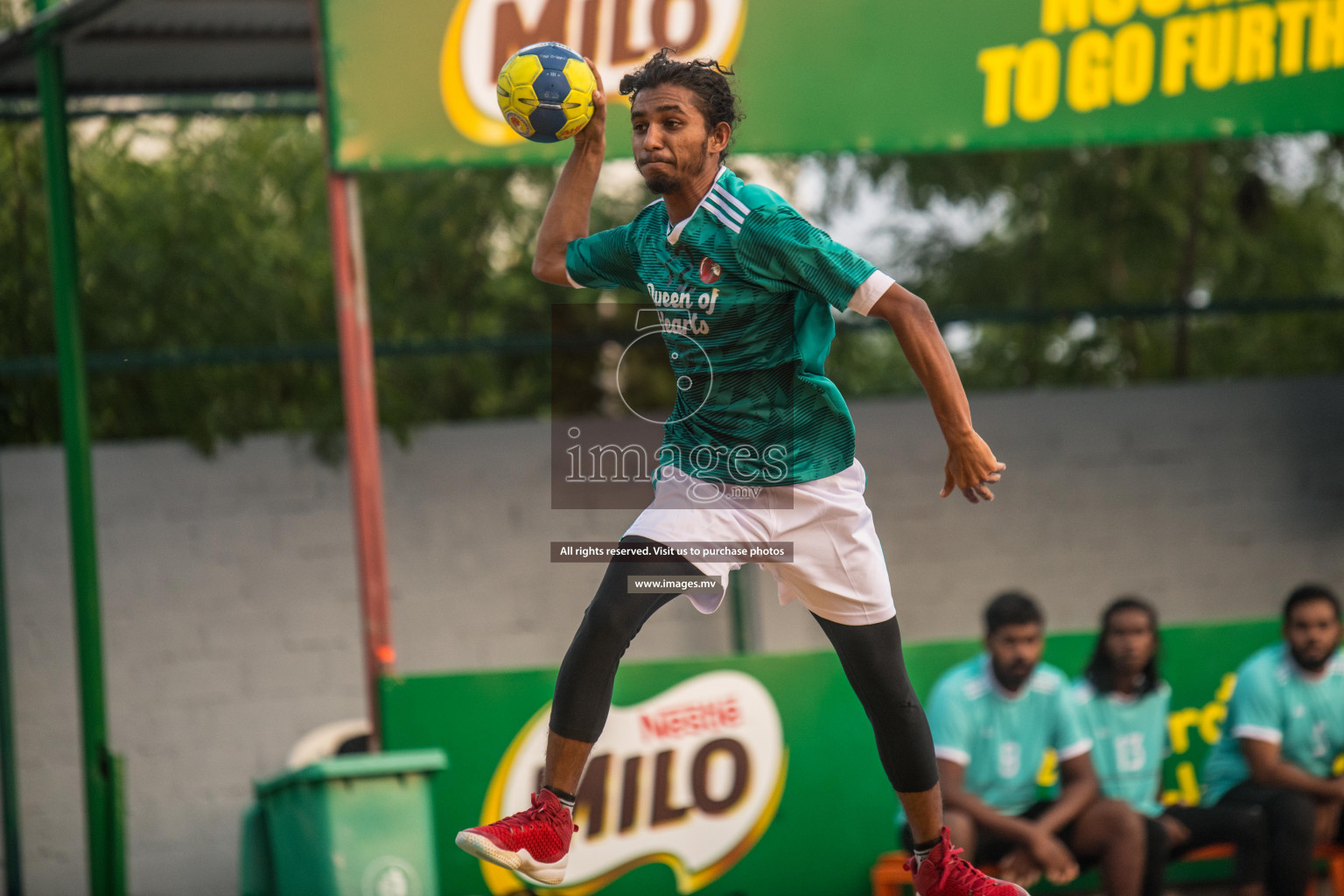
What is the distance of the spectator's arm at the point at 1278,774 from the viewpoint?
644 cm

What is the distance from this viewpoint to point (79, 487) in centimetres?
681

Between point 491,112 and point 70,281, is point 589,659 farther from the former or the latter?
point 70,281

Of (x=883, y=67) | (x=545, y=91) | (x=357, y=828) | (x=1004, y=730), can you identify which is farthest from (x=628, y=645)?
(x=883, y=67)

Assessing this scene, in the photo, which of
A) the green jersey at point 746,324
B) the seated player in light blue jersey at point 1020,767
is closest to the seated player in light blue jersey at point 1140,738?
the seated player in light blue jersey at point 1020,767

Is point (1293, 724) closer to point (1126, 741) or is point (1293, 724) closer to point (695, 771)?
point (1126, 741)

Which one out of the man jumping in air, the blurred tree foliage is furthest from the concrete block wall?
the man jumping in air

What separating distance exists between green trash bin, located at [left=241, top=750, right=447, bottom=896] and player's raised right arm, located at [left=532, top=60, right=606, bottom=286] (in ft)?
7.88

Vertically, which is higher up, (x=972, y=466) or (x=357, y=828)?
(x=972, y=466)

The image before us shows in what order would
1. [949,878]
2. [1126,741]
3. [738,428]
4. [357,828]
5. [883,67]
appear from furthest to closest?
[1126,741] → [883,67] → [357,828] → [949,878] → [738,428]

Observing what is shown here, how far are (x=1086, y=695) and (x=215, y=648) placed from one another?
429 cm

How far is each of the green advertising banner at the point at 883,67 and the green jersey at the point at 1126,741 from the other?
2.42 meters

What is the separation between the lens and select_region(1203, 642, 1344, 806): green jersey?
6527 millimetres

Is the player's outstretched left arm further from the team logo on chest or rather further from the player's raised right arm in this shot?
the player's raised right arm

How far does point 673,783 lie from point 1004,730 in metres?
1.40
